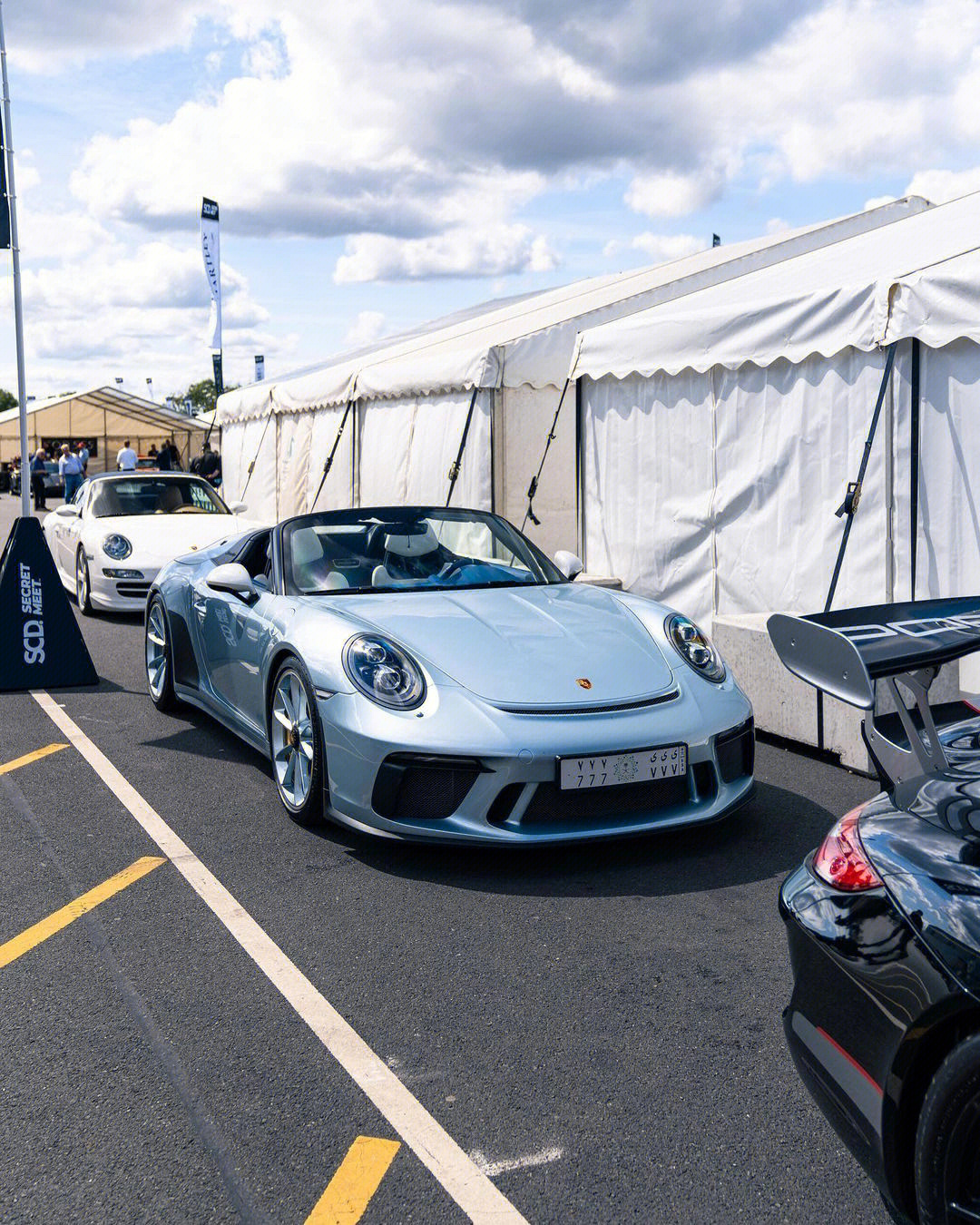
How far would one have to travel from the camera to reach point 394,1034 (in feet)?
10.3

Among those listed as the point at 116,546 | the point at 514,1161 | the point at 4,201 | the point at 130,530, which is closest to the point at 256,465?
the point at 130,530

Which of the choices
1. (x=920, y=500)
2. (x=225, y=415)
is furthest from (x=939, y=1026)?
(x=225, y=415)

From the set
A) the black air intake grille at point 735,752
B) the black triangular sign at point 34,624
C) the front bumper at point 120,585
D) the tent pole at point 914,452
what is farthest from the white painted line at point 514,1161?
the front bumper at point 120,585

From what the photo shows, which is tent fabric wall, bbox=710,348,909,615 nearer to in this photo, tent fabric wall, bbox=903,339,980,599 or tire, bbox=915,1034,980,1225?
tent fabric wall, bbox=903,339,980,599

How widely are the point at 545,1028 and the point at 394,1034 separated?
375 millimetres

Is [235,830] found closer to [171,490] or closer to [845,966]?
[845,966]

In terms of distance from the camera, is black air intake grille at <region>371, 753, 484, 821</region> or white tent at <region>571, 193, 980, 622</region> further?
white tent at <region>571, 193, 980, 622</region>

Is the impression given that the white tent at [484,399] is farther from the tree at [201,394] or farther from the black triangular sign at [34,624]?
the tree at [201,394]

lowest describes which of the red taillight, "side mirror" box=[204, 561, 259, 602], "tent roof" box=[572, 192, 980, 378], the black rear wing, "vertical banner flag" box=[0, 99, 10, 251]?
the red taillight

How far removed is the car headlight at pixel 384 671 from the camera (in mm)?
4441

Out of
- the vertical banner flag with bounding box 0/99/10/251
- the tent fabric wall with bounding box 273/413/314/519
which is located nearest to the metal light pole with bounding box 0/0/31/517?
the vertical banner flag with bounding box 0/99/10/251

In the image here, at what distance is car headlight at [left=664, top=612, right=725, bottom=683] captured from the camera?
486 centimetres

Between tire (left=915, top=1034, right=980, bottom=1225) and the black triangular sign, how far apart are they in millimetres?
6674

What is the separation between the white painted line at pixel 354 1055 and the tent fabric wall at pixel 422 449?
24.6 feet
